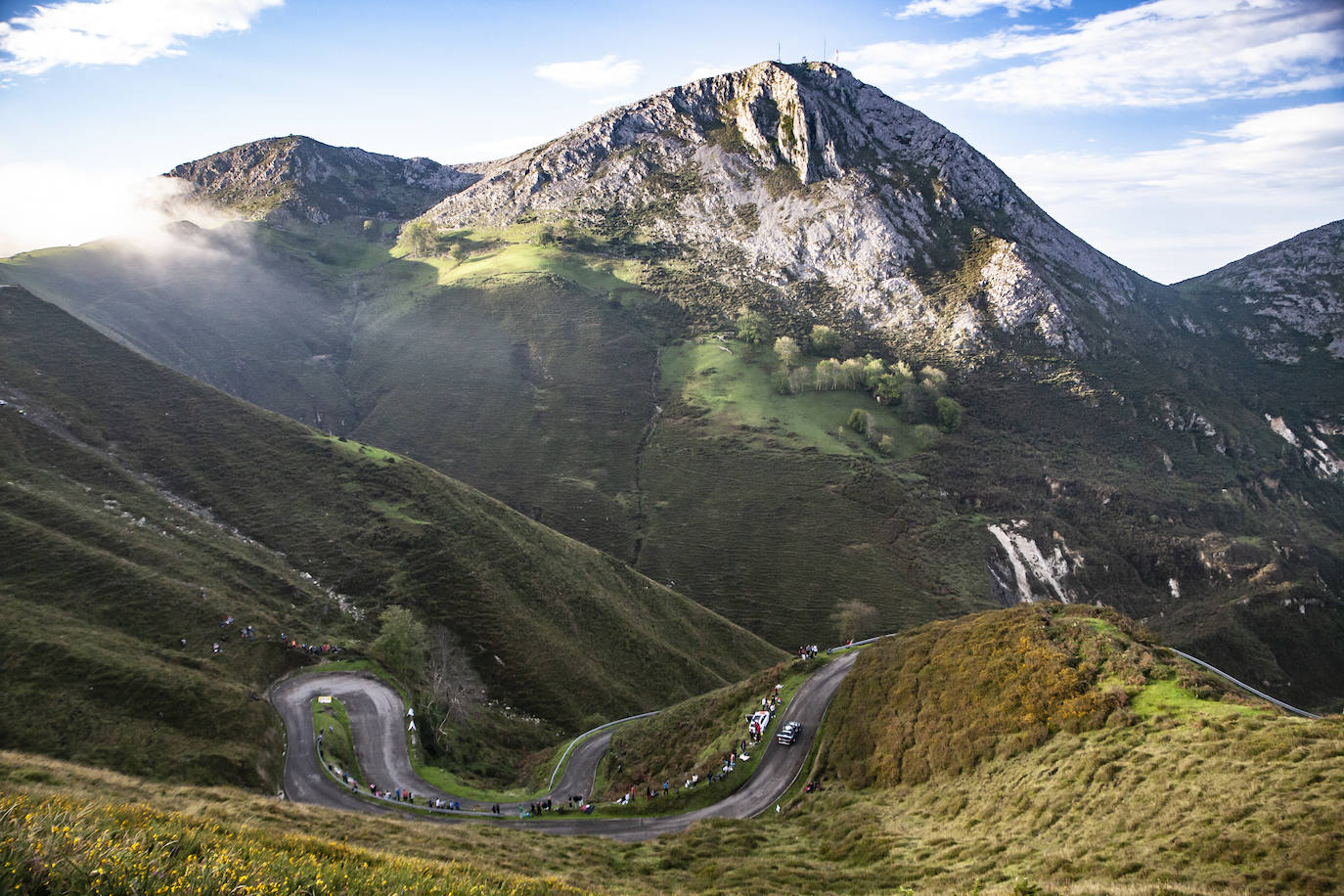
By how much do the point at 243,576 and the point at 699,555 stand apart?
7587 centimetres

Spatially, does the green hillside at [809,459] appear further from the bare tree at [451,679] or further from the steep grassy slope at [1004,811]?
the steep grassy slope at [1004,811]

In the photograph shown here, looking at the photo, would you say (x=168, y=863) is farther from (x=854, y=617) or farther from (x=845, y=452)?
(x=845, y=452)

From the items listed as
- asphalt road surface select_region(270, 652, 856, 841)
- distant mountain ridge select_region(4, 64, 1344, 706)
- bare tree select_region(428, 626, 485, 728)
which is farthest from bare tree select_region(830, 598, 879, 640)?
bare tree select_region(428, 626, 485, 728)

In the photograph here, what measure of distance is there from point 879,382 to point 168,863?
182 m

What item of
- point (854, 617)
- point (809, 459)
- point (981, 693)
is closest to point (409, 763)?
point (981, 693)

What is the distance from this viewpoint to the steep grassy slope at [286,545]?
2162 inches

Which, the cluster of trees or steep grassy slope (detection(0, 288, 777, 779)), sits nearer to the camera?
steep grassy slope (detection(0, 288, 777, 779))

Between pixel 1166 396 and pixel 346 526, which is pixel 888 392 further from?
pixel 346 526

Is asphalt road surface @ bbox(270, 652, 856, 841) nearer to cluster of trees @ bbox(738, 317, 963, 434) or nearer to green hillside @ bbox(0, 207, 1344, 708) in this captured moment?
green hillside @ bbox(0, 207, 1344, 708)

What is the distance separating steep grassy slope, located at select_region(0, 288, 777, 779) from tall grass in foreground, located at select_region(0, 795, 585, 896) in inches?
1637

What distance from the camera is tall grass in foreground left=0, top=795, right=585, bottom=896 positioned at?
8.80 metres

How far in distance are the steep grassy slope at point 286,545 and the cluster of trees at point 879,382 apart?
100 metres

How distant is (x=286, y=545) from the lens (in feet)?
235

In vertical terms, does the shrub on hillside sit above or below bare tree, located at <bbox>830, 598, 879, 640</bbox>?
above
